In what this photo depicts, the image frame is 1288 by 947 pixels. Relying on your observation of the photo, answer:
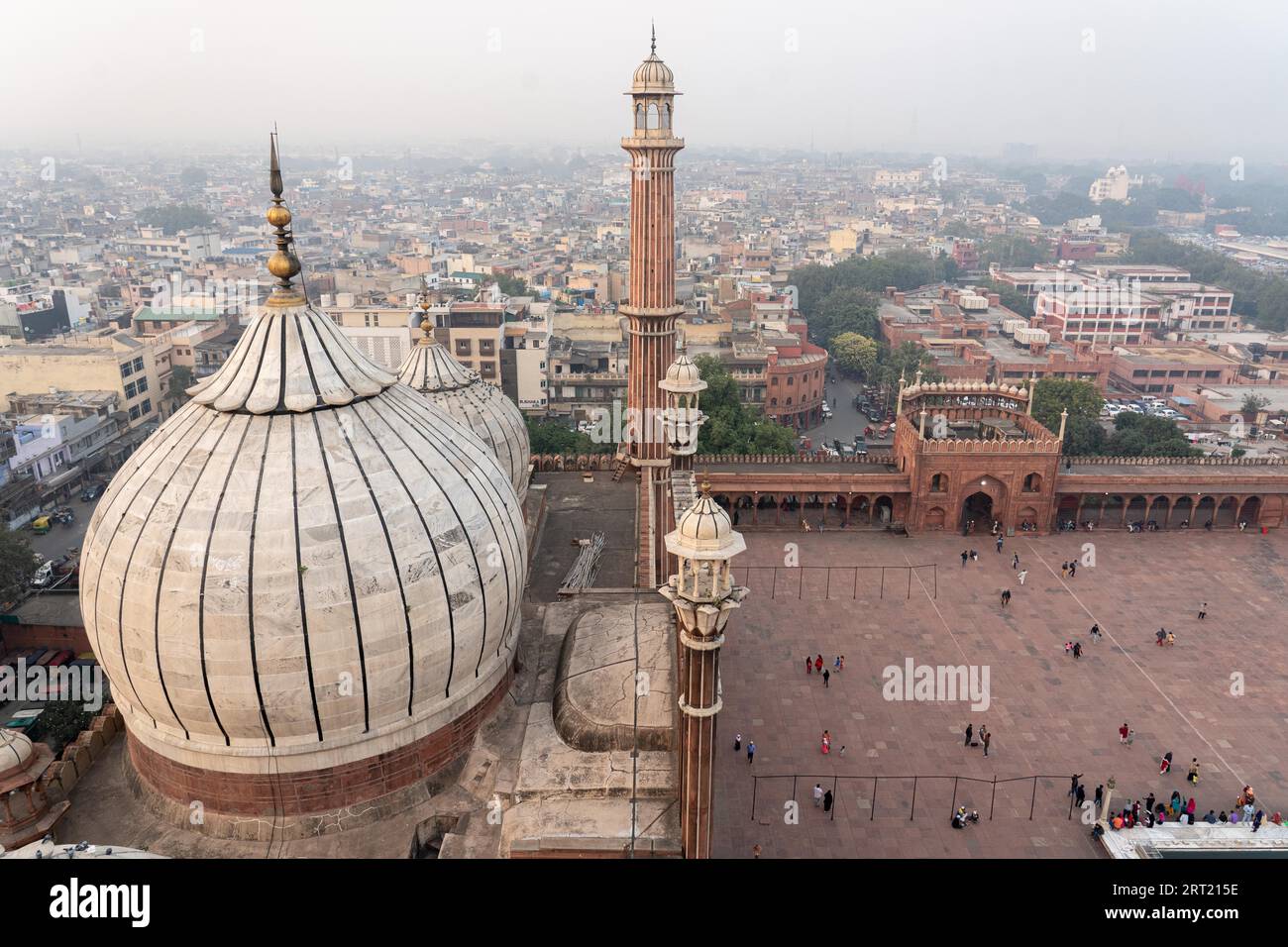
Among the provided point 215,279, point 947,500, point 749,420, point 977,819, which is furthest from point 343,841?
point 215,279

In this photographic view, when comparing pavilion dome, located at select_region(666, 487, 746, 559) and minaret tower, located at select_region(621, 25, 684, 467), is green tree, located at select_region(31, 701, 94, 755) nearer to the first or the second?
minaret tower, located at select_region(621, 25, 684, 467)

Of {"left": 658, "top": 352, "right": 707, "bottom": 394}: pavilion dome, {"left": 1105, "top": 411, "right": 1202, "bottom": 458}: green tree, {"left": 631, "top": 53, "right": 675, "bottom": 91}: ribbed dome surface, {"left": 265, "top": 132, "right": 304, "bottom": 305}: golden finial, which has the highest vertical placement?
{"left": 631, "top": 53, "right": 675, "bottom": 91}: ribbed dome surface

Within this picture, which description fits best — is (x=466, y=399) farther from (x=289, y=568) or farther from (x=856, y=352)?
(x=856, y=352)

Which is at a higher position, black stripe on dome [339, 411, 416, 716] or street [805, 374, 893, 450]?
black stripe on dome [339, 411, 416, 716]

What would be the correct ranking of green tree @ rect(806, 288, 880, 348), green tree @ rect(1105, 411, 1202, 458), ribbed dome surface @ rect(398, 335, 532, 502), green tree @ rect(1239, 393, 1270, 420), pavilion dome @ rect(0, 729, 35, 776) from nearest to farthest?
pavilion dome @ rect(0, 729, 35, 776) → ribbed dome surface @ rect(398, 335, 532, 502) → green tree @ rect(1105, 411, 1202, 458) → green tree @ rect(1239, 393, 1270, 420) → green tree @ rect(806, 288, 880, 348)

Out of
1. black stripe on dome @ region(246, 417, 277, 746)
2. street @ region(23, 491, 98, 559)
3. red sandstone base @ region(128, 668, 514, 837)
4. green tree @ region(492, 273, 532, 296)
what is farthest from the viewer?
green tree @ region(492, 273, 532, 296)

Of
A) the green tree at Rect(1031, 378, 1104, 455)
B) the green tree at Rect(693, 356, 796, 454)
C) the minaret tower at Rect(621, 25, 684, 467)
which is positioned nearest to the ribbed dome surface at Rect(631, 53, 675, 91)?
the minaret tower at Rect(621, 25, 684, 467)

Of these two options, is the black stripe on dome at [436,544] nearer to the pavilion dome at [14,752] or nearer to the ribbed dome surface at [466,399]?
the pavilion dome at [14,752]

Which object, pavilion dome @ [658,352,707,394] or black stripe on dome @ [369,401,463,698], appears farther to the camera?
pavilion dome @ [658,352,707,394]
